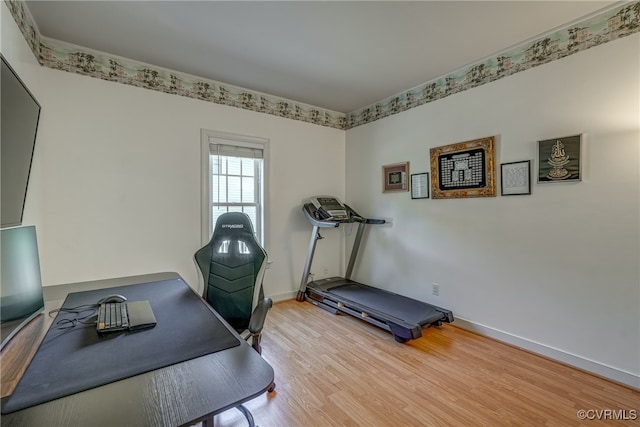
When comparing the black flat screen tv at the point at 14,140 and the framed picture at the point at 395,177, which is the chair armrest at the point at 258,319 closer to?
the black flat screen tv at the point at 14,140

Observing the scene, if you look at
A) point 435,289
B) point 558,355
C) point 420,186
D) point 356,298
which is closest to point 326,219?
point 356,298

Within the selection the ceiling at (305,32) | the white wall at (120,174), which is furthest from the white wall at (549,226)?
the white wall at (120,174)

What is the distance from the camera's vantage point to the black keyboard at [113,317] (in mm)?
1348

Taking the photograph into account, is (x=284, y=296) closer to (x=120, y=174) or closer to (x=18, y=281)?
(x=120, y=174)

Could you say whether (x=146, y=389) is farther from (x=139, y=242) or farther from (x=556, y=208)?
(x=556, y=208)

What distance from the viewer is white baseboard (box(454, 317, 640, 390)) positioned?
6.98 ft

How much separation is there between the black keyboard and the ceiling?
2.10 meters

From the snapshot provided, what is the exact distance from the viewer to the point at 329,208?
3.94 metres

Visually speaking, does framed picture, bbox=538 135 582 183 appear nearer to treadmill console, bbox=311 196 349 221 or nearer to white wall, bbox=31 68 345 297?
treadmill console, bbox=311 196 349 221

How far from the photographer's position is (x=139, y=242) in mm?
2992

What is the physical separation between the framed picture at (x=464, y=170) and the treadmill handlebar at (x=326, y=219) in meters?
0.92

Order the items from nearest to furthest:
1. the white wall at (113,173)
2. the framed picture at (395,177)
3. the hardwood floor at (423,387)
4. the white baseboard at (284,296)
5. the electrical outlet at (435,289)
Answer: the hardwood floor at (423,387) < the white wall at (113,173) < the electrical outlet at (435,289) < the framed picture at (395,177) < the white baseboard at (284,296)

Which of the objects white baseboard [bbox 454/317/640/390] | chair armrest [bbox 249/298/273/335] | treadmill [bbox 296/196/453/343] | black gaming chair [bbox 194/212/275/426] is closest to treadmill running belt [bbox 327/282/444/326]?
treadmill [bbox 296/196/453/343]

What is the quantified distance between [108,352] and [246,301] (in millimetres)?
949
